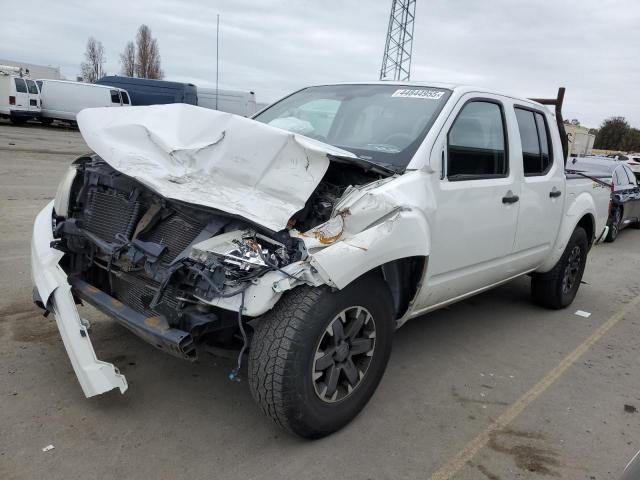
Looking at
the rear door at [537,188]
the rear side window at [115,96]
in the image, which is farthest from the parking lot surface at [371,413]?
the rear side window at [115,96]

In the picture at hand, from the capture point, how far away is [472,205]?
3.58m

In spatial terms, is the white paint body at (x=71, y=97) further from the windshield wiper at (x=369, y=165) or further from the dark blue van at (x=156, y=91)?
the windshield wiper at (x=369, y=165)

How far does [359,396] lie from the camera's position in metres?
3.03

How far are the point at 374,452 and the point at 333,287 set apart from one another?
0.96 m

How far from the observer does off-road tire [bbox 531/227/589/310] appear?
17.2 feet

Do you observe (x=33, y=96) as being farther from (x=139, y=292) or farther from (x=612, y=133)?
(x=612, y=133)

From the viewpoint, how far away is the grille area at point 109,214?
306cm

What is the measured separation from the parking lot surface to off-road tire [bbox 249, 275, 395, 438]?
26 cm

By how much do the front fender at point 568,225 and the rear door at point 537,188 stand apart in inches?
4.1

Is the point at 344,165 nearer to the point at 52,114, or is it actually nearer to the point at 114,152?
the point at 114,152

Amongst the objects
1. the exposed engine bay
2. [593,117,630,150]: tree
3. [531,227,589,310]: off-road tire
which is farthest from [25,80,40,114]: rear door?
[593,117,630,150]: tree

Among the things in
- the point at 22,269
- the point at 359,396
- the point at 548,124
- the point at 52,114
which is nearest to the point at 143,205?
the point at 359,396

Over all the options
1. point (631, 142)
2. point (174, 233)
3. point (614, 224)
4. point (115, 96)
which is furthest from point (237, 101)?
point (631, 142)

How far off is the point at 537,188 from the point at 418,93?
4.46ft
